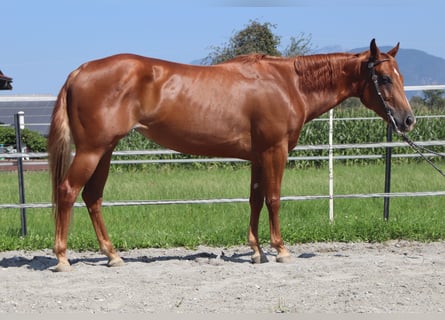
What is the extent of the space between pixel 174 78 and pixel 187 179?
23.1 ft

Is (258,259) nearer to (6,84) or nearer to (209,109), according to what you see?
(209,109)

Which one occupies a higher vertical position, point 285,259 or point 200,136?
point 200,136

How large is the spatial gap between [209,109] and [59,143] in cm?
128

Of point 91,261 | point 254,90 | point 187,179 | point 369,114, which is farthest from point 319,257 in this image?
point 369,114

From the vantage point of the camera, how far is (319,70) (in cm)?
579

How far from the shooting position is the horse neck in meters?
5.78

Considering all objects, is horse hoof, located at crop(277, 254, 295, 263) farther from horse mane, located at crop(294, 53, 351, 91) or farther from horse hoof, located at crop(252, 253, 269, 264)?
horse mane, located at crop(294, 53, 351, 91)

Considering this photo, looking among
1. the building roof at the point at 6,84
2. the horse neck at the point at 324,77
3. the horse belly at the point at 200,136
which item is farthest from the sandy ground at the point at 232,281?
the building roof at the point at 6,84

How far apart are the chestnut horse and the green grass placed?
97 cm

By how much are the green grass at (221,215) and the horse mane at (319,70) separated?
171cm

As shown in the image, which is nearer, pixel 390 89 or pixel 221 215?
pixel 390 89

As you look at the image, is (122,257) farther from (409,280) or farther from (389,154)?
(389,154)

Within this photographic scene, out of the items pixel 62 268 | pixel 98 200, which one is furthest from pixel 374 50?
pixel 62 268

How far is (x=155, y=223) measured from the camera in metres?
7.71
